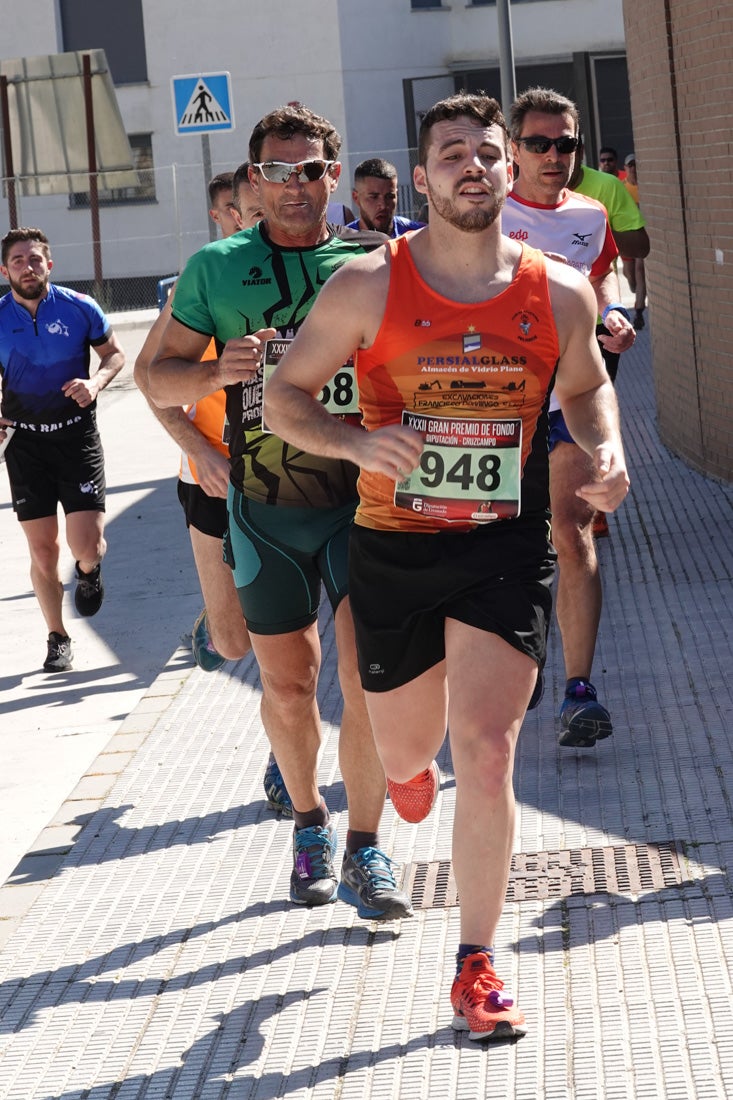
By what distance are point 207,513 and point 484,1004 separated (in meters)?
2.79

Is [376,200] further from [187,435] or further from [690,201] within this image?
[690,201]

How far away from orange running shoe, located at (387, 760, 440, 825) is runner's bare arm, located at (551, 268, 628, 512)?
2.91ft

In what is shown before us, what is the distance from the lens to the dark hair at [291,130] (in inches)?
196

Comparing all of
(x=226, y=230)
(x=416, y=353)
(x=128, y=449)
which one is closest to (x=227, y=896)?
(x=416, y=353)

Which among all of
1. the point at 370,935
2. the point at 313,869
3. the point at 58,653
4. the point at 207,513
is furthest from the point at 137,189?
the point at 370,935

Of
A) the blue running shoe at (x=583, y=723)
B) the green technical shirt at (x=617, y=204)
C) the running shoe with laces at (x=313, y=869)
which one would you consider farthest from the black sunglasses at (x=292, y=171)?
the green technical shirt at (x=617, y=204)

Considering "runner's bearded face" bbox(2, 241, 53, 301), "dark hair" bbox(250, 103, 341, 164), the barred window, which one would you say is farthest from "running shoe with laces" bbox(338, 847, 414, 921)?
the barred window

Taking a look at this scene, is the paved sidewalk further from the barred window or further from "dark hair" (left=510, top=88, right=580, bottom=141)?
the barred window

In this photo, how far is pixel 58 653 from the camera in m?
8.74

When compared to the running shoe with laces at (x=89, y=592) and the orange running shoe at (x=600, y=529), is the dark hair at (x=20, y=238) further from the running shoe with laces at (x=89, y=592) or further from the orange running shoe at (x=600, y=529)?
the orange running shoe at (x=600, y=529)

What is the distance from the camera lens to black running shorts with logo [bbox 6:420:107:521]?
9.01 m

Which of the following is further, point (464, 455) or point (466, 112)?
point (466, 112)

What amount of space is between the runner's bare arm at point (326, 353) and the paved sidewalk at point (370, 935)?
1.39 m

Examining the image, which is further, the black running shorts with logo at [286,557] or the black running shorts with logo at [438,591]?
the black running shorts with logo at [286,557]
